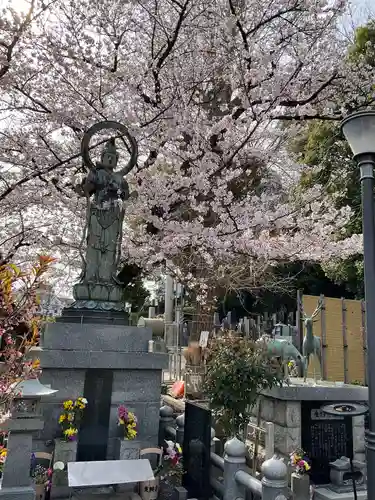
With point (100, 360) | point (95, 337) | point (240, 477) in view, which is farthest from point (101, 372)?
point (240, 477)

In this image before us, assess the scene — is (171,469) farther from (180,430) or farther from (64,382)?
(64,382)

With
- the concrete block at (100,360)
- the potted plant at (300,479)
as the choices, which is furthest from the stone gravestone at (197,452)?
the potted plant at (300,479)

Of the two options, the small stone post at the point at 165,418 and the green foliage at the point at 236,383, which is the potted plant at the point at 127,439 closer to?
the green foliage at the point at 236,383

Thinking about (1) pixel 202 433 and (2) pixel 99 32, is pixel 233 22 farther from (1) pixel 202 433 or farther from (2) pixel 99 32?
(1) pixel 202 433

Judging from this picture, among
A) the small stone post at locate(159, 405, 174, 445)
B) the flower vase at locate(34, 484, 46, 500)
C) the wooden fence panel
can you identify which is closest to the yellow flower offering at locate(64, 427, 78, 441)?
the flower vase at locate(34, 484, 46, 500)

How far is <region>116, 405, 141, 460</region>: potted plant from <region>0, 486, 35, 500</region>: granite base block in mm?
1528

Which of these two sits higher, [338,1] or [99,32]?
[338,1]

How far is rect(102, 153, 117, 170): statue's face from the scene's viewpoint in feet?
21.3

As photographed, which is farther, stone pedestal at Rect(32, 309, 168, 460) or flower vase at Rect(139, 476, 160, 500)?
stone pedestal at Rect(32, 309, 168, 460)

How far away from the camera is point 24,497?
3.76 m

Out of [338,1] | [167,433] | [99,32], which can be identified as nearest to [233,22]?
[338,1]

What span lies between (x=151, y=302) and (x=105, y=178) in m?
30.0

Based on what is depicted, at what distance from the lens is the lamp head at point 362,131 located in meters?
3.54

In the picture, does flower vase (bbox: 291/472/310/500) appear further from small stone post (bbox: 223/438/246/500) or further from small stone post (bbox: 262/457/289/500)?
small stone post (bbox: 262/457/289/500)
